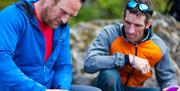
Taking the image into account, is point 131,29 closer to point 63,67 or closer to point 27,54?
point 63,67

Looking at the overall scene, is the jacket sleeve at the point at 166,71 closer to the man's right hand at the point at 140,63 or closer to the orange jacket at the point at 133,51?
the orange jacket at the point at 133,51

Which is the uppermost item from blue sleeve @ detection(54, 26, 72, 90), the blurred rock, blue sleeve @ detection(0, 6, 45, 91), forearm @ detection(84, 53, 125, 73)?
blue sleeve @ detection(0, 6, 45, 91)

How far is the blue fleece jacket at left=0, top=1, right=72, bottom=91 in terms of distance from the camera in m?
3.81

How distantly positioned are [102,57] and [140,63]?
380 mm

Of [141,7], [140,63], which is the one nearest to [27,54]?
[140,63]

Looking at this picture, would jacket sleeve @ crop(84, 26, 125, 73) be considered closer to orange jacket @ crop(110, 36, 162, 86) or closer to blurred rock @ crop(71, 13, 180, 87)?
orange jacket @ crop(110, 36, 162, 86)

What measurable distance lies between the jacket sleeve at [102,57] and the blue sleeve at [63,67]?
1.67 feet

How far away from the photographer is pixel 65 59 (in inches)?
180

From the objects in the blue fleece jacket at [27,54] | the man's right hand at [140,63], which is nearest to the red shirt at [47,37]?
the blue fleece jacket at [27,54]

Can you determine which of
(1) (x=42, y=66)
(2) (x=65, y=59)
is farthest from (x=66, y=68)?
(1) (x=42, y=66)

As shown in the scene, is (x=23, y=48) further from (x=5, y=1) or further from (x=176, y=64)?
(x=176, y=64)

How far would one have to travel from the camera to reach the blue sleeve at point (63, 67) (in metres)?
4.44

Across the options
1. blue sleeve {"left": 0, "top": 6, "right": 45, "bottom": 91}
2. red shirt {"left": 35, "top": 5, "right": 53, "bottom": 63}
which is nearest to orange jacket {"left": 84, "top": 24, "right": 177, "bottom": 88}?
red shirt {"left": 35, "top": 5, "right": 53, "bottom": 63}

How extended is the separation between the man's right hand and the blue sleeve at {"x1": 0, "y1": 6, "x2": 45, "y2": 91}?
51.6 inches
